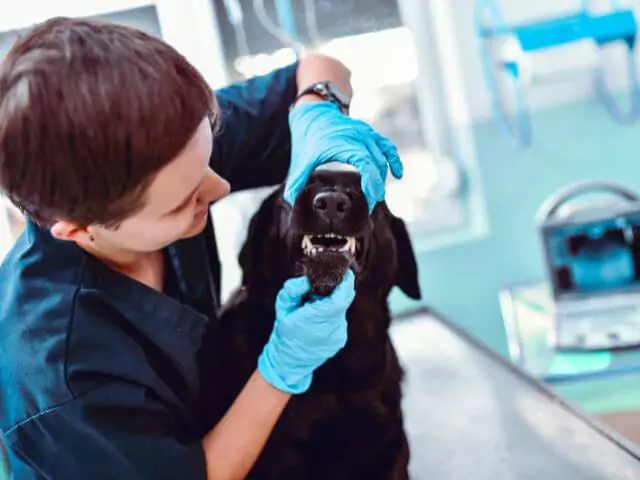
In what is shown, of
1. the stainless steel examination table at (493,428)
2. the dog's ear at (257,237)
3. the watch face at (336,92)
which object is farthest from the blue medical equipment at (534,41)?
the dog's ear at (257,237)

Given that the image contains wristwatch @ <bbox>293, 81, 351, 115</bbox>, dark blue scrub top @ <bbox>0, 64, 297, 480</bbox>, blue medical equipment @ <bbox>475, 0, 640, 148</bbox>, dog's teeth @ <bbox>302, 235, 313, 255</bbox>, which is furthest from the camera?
blue medical equipment @ <bbox>475, 0, 640, 148</bbox>

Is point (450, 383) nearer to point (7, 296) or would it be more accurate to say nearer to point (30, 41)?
point (7, 296)

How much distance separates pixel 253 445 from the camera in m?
0.79

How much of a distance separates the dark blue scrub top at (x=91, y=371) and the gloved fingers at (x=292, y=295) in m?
0.13

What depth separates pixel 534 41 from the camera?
4.87 ft

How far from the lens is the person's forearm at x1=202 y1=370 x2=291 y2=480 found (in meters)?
0.77

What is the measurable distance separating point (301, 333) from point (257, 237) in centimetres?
25

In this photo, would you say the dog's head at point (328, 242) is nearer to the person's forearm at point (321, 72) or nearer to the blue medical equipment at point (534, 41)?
the person's forearm at point (321, 72)

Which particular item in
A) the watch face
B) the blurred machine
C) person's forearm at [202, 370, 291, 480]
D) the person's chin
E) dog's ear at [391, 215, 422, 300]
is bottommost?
the blurred machine

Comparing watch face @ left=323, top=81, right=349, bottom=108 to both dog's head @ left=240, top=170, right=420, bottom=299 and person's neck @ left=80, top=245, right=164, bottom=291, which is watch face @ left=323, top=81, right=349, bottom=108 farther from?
person's neck @ left=80, top=245, right=164, bottom=291

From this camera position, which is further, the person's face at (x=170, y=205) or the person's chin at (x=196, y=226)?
the person's chin at (x=196, y=226)

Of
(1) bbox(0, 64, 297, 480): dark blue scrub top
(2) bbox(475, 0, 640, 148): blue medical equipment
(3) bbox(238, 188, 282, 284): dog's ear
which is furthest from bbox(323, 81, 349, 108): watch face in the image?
(2) bbox(475, 0, 640, 148): blue medical equipment

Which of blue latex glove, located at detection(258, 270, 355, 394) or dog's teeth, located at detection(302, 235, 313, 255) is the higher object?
dog's teeth, located at detection(302, 235, 313, 255)

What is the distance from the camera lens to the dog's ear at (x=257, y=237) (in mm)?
958
